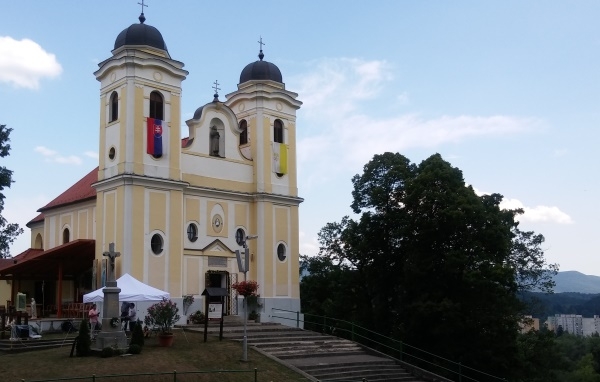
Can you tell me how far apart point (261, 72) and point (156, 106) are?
23.9 feet

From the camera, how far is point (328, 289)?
145 ft

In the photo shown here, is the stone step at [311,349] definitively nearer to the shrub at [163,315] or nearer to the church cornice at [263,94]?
the shrub at [163,315]

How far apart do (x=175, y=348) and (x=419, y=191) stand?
13826 mm

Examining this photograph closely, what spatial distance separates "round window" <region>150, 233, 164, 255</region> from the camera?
98.2 feet

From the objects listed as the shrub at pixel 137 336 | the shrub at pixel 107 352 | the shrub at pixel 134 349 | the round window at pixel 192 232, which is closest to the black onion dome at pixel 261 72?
the round window at pixel 192 232

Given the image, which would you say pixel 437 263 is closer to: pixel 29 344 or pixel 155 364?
pixel 155 364

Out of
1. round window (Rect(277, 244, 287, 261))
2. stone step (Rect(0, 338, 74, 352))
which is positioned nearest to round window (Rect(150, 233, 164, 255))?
stone step (Rect(0, 338, 74, 352))

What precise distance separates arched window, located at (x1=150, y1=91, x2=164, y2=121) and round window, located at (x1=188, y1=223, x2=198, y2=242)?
5.06 metres

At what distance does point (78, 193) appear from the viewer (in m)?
37.2

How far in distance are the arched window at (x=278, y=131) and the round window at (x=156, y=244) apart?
347 inches

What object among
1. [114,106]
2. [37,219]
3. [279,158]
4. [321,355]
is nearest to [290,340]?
[321,355]

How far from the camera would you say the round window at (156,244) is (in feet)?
98.2

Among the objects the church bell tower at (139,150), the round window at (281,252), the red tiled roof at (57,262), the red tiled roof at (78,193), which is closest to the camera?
the church bell tower at (139,150)

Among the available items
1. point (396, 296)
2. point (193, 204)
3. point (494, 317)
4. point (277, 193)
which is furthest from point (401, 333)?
point (193, 204)
